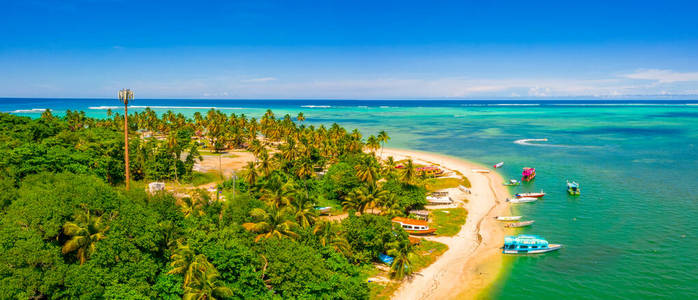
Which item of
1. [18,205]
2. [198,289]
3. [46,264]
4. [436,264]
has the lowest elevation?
[436,264]

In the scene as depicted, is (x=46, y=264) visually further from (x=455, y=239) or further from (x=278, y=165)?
(x=278, y=165)

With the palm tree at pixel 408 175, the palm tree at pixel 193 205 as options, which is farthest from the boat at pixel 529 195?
the palm tree at pixel 193 205

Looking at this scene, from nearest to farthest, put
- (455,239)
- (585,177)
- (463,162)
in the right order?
(455,239), (585,177), (463,162)

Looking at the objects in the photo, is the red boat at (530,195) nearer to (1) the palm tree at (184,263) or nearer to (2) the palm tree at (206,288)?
(2) the palm tree at (206,288)

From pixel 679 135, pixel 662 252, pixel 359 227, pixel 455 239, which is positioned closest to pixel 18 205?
pixel 359 227

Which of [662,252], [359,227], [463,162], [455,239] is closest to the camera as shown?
[359,227]

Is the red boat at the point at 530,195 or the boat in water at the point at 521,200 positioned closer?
the boat in water at the point at 521,200

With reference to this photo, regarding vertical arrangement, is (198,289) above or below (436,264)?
above
